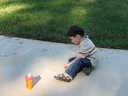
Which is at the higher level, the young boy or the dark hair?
the dark hair

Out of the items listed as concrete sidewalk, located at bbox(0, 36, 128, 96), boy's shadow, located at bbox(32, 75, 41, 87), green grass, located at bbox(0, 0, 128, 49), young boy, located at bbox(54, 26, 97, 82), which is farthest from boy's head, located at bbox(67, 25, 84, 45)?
green grass, located at bbox(0, 0, 128, 49)

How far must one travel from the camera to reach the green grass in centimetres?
618

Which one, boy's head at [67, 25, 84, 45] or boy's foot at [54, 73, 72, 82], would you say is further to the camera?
boy's head at [67, 25, 84, 45]

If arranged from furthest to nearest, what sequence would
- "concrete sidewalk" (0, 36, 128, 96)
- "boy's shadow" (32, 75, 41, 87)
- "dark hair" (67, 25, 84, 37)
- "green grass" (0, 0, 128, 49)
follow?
"green grass" (0, 0, 128, 49) → "dark hair" (67, 25, 84, 37) → "boy's shadow" (32, 75, 41, 87) → "concrete sidewalk" (0, 36, 128, 96)

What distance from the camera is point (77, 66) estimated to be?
15.7 feet

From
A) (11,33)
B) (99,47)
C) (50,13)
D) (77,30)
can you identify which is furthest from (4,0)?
(77,30)

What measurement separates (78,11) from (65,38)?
1.40 meters

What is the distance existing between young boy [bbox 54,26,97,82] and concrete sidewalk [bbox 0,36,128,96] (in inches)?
3.2

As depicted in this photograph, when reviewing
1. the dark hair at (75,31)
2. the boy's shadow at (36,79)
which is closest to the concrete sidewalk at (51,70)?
the boy's shadow at (36,79)

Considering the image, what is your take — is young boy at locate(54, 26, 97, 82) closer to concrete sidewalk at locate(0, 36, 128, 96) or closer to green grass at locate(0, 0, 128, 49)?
concrete sidewalk at locate(0, 36, 128, 96)

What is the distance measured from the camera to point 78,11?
7.36m

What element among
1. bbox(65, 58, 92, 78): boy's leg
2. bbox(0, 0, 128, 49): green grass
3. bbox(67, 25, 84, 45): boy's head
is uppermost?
bbox(67, 25, 84, 45): boy's head

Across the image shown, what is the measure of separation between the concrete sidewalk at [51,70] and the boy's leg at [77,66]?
0.09m

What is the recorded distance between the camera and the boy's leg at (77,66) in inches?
186
